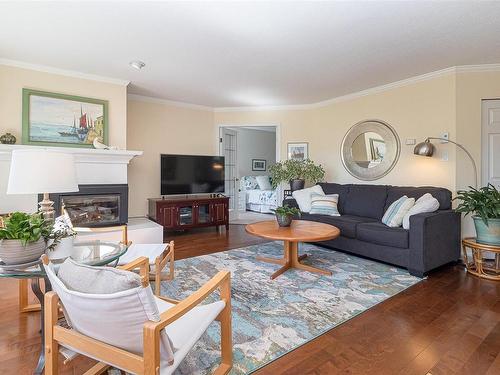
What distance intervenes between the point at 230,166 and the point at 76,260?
4720 mm

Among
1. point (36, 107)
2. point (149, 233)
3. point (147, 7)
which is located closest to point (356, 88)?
point (147, 7)

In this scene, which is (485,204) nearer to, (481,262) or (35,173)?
(481,262)

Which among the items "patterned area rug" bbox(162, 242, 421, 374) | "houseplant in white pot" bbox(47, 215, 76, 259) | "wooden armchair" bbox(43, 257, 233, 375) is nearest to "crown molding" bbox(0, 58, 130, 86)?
"patterned area rug" bbox(162, 242, 421, 374)

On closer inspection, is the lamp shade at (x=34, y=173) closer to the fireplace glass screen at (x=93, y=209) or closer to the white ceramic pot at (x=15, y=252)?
the white ceramic pot at (x=15, y=252)

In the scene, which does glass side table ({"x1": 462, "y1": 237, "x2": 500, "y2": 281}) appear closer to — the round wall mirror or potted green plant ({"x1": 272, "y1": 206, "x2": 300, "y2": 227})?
the round wall mirror

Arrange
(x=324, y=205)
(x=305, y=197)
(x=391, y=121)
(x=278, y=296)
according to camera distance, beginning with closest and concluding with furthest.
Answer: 1. (x=278, y=296)
2. (x=324, y=205)
3. (x=391, y=121)
4. (x=305, y=197)

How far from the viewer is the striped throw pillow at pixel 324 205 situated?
4234 millimetres

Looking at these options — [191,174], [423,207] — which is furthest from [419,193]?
[191,174]

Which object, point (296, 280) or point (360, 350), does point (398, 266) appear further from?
point (360, 350)

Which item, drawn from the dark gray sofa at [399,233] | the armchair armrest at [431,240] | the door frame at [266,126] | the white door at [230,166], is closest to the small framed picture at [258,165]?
the white door at [230,166]

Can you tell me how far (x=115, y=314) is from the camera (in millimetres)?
1054

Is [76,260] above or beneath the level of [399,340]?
above

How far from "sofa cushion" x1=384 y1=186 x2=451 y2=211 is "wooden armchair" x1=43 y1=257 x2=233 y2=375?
3.27m

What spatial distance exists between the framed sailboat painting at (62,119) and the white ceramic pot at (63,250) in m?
2.56
